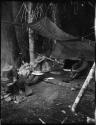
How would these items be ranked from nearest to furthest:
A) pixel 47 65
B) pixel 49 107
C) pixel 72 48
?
pixel 49 107, pixel 72 48, pixel 47 65

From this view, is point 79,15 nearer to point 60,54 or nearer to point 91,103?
point 60,54

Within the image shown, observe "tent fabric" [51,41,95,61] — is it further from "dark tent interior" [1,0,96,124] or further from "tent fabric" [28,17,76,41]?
"tent fabric" [28,17,76,41]

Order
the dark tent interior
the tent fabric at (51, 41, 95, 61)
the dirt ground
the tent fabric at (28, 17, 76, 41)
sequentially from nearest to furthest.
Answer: the dirt ground → the dark tent interior → the tent fabric at (51, 41, 95, 61) → the tent fabric at (28, 17, 76, 41)

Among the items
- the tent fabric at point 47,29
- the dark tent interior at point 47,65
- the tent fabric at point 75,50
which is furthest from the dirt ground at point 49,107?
the tent fabric at point 47,29

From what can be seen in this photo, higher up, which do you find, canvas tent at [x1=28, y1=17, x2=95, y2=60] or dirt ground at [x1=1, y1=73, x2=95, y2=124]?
canvas tent at [x1=28, y1=17, x2=95, y2=60]

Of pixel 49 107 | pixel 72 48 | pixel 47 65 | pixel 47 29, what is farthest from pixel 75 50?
pixel 47 65

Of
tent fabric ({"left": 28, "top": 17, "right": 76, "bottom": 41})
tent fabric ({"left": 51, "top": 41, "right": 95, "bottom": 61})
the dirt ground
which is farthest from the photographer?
tent fabric ({"left": 28, "top": 17, "right": 76, "bottom": 41})

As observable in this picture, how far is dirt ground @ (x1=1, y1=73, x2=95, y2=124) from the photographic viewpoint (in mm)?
3299

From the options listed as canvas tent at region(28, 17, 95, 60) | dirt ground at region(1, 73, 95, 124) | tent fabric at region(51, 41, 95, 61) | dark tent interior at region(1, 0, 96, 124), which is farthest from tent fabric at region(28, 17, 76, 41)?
dirt ground at region(1, 73, 95, 124)

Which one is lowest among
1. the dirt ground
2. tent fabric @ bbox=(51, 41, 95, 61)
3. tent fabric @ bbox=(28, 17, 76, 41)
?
the dirt ground

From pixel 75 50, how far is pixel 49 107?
1.67 m

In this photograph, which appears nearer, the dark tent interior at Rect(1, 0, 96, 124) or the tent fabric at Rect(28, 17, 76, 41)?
the dark tent interior at Rect(1, 0, 96, 124)

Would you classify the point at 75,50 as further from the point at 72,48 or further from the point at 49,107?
the point at 49,107

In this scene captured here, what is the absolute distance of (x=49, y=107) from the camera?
3740 mm
